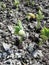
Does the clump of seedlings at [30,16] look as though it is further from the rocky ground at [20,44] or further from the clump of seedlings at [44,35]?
the clump of seedlings at [44,35]

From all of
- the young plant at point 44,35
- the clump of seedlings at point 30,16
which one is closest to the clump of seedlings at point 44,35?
the young plant at point 44,35

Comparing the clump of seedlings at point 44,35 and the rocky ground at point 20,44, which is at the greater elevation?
the clump of seedlings at point 44,35

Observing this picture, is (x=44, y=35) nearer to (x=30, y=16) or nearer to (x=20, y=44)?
(x=20, y=44)

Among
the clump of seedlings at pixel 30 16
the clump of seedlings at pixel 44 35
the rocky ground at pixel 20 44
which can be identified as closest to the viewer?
the rocky ground at pixel 20 44

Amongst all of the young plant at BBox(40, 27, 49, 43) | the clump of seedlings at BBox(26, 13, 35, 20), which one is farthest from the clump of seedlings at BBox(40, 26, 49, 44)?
the clump of seedlings at BBox(26, 13, 35, 20)

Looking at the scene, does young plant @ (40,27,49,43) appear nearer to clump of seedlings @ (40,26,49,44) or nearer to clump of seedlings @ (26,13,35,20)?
clump of seedlings @ (40,26,49,44)

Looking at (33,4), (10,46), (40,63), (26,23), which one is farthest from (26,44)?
(33,4)

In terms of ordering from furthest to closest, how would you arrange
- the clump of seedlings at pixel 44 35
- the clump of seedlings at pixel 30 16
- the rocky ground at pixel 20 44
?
the clump of seedlings at pixel 30 16 → the clump of seedlings at pixel 44 35 → the rocky ground at pixel 20 44

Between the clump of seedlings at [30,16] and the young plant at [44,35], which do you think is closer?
the young plant at [44,35]
